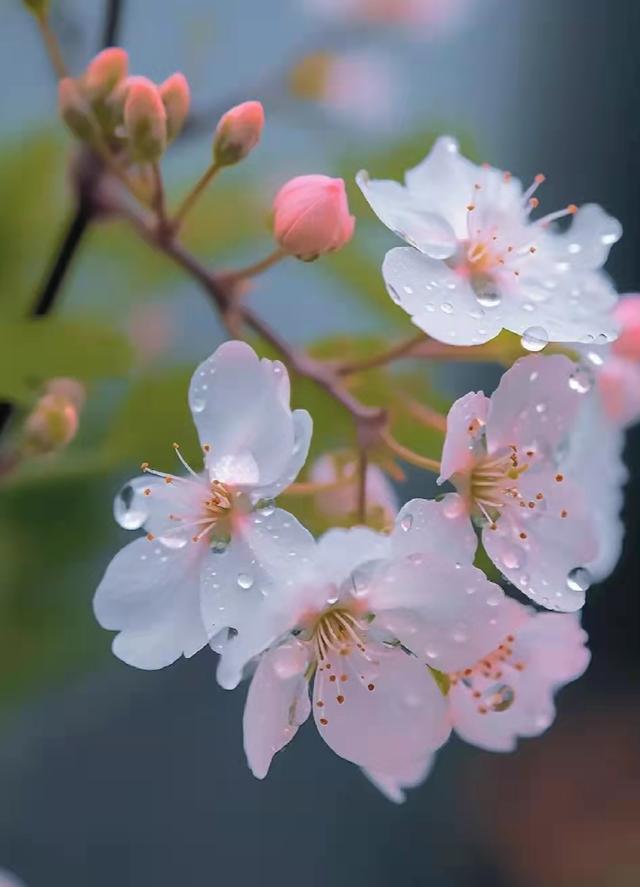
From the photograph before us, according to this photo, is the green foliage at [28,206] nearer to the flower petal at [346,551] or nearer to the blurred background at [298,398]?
the blurred background at [298,398]

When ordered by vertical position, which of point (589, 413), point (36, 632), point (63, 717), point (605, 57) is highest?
point (589, 413)

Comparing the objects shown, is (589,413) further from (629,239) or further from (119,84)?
(629,239)

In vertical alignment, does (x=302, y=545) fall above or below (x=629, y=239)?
above

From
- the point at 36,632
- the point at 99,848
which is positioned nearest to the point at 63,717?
the point at 99,848

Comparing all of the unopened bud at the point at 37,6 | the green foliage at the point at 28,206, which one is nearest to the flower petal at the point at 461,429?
the unopened bud at the point at 37,6

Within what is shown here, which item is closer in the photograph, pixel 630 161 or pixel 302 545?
pixel 302 545

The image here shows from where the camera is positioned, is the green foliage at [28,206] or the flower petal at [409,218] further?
the green foliage at [28,206]

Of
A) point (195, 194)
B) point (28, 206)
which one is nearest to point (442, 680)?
point (195, 194)
